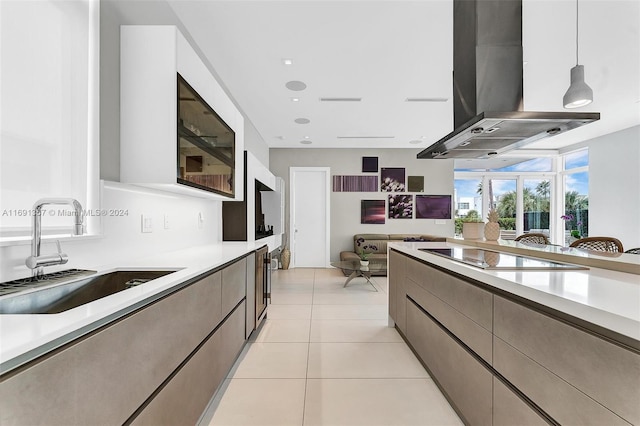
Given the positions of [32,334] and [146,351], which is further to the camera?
[146,351]

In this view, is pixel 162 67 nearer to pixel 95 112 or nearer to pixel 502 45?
pixel 95 112

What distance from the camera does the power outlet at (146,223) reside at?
6.60 ft

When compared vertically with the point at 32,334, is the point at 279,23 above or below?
above

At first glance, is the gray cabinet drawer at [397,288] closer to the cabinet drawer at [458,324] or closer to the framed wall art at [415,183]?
the cabinet drawer at [458,324]

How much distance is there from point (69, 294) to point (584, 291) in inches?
73.4

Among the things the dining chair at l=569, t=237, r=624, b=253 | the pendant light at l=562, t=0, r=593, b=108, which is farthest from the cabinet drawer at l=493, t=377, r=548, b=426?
the pendant light at l=562, t=0, r=593, b=108

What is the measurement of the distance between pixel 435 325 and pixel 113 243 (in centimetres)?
197

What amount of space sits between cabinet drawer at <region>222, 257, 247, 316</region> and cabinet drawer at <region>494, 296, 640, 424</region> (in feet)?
4.90

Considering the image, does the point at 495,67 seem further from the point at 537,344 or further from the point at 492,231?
the point at 537,344

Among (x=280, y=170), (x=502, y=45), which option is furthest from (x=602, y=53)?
(x=280, y=170)

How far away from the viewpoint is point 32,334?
2.14 feet

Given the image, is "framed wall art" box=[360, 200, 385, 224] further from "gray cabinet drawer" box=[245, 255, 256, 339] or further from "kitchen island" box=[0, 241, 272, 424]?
"kitchen island" box=[0, 241, 272, 424]

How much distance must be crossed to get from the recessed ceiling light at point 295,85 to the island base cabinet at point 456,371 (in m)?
2.74

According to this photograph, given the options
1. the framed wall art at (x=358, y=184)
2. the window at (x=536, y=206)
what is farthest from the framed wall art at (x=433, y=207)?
the window at (x=536, y=206)
